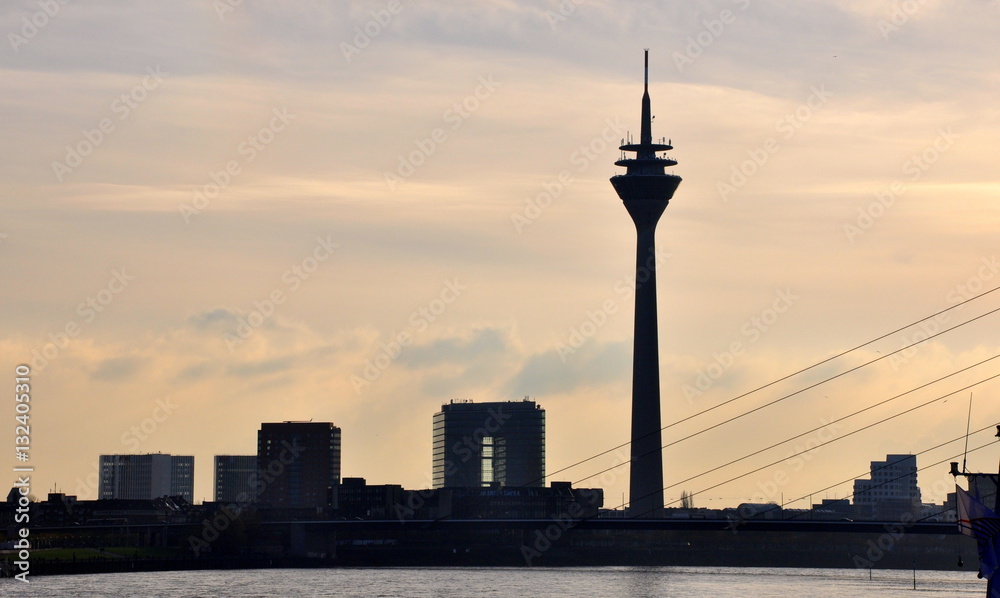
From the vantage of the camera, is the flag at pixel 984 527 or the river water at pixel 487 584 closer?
the flag at pixel 984 527

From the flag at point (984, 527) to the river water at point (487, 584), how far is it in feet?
200

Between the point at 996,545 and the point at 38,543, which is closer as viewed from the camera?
the point at 996,545

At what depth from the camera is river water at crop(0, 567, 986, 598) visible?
10656 centimetres

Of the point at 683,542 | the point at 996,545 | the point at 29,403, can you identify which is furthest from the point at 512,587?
the point at 683,542

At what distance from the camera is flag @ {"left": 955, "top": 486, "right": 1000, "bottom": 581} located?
43.8 metres

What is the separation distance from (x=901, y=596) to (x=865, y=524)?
68.5 ft

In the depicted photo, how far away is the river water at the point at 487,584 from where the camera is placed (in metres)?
107

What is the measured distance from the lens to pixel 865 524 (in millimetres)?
130000

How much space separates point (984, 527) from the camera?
4388 cm

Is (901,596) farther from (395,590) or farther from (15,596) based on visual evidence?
(15,596)

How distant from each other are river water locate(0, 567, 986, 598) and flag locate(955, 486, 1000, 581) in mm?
61046

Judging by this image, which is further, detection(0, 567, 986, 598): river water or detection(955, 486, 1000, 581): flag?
detection(0, 567, 986, 598): river water

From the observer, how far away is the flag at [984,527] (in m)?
43.8

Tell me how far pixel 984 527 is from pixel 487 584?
261ft
